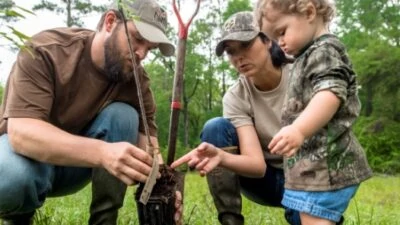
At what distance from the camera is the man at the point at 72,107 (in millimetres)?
2430

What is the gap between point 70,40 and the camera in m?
2.85

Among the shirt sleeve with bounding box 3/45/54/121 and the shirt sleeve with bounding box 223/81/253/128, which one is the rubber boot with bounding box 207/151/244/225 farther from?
the shirt sleeve with bounding box 3/45/54/121

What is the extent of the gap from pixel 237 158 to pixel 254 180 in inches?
18.1

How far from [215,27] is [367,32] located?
8.29 m

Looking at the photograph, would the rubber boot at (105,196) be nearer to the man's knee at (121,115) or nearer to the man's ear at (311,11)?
the man's knee at (121,115)

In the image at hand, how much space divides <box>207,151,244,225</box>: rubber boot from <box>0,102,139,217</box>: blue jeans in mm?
468

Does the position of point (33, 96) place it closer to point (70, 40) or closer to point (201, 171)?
point (70, 40)

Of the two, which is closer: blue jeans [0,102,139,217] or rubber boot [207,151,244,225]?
blue jeans [0,102,139,217]

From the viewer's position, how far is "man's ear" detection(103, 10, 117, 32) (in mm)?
2803

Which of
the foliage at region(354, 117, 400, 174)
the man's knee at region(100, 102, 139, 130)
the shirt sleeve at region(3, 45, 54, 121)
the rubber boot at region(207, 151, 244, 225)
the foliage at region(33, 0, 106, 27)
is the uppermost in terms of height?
the shirt sleeve at region(3, 45, 54, 121)

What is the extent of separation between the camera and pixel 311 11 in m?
2.25

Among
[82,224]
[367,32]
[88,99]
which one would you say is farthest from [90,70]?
[367,32]

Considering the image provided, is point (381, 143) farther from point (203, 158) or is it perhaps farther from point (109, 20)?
point (203, 158)

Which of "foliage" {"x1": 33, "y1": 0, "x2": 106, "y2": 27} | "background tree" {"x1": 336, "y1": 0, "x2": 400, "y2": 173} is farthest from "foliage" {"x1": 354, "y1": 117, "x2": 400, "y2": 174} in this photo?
"foliage" {"x1": 33, "y1": 0, "x2": 106, "y2": 27}
